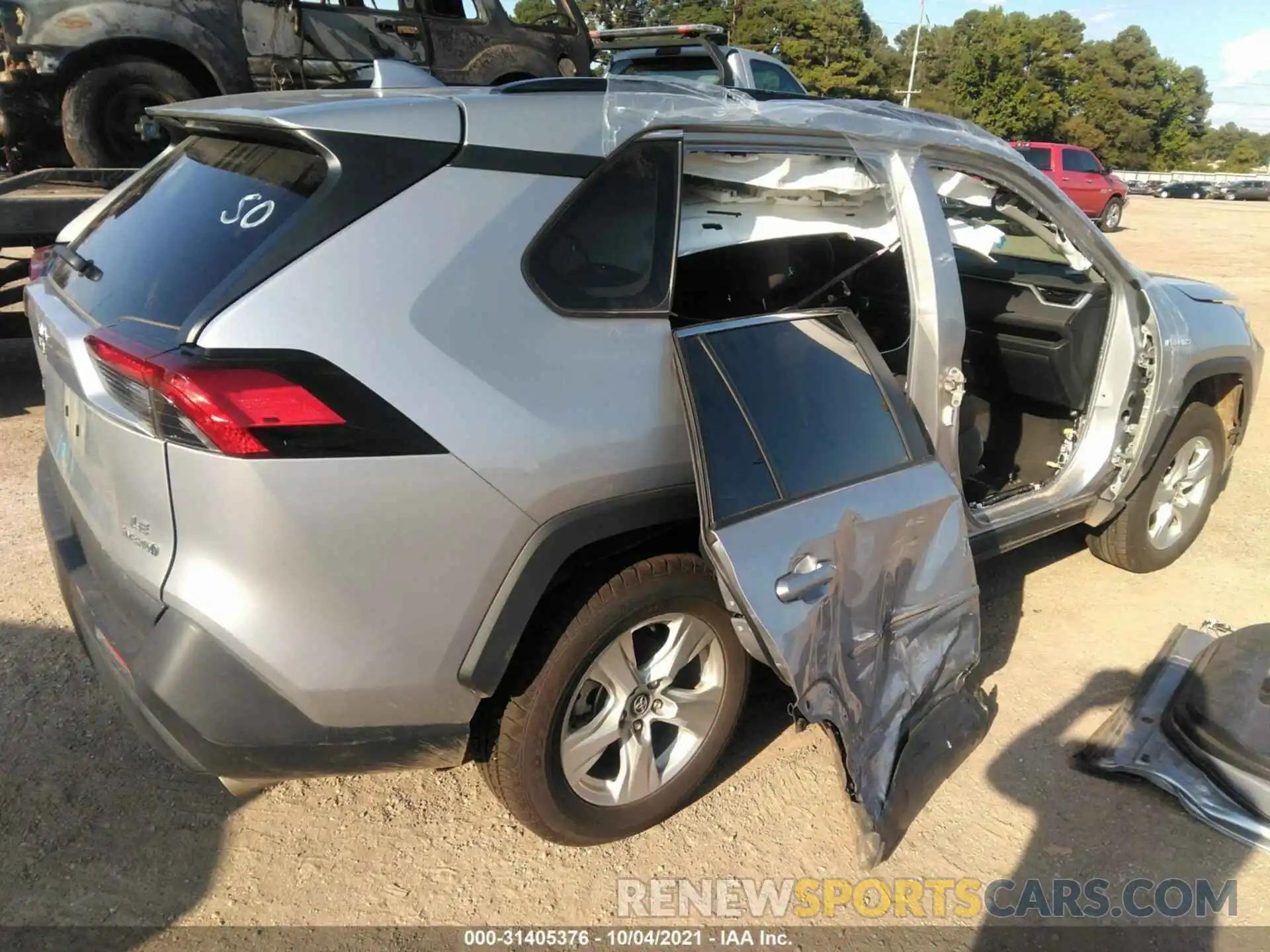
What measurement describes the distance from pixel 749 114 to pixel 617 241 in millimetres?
538

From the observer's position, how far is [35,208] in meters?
4.89

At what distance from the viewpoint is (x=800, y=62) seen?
54.1 m

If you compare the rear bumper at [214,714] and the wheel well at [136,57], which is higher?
the wheel well at [136,57]

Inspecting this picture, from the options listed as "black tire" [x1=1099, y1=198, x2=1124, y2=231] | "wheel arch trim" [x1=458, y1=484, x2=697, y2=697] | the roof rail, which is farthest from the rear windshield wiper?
"black tire" [x1=1099, y1=198, x2=1124, y2=231]

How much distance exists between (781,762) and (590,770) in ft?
2.31

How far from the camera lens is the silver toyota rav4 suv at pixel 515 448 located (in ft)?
5.98

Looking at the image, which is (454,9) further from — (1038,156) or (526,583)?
(1038,156)

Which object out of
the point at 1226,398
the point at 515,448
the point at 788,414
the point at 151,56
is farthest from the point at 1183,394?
the point at 151,56

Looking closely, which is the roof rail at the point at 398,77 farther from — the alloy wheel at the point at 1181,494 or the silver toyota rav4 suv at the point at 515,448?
the alloy wheel at the point at 1181,494

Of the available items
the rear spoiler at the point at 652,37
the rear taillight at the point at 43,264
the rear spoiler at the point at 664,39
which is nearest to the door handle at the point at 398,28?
the rear spoiler at the point at 664,39

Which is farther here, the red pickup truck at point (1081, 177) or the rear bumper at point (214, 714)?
the red pickup truck at point (1081, 177)

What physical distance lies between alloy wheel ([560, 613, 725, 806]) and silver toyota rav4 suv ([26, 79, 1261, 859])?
1 cm

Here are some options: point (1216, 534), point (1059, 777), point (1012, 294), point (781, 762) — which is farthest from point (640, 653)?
point (1216, 534)

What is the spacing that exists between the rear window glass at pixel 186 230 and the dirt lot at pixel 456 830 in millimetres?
1364
